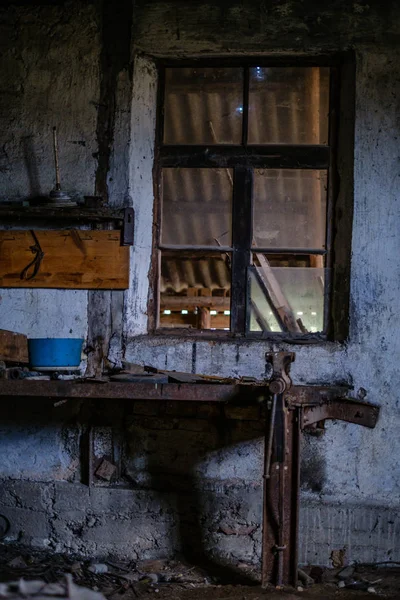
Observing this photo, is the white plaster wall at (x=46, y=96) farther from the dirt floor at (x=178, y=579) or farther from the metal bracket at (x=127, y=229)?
the dirt floor at (x=178, y=579)

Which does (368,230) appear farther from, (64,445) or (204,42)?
(64,445)

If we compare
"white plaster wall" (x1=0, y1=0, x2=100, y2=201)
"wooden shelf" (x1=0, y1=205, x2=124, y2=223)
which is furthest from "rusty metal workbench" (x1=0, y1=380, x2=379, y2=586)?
"white plaster wall" (x1=0, y1=0, x2=100, y2=201)

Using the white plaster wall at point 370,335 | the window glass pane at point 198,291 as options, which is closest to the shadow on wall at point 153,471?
the white plaster wall at point 370,335

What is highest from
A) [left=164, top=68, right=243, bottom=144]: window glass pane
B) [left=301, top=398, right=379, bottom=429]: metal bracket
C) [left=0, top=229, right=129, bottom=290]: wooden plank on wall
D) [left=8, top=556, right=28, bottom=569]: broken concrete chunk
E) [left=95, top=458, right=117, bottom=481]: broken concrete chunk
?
[left=164, top=68, right=243, bottom=144]: window glass pane

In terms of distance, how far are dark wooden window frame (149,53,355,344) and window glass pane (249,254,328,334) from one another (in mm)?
49

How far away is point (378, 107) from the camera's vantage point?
15.5 feet

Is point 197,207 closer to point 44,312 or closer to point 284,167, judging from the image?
point 284,167

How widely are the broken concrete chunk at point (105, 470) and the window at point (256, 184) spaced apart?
45.1 inches

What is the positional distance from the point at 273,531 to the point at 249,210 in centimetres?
209

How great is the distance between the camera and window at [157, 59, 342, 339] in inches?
193

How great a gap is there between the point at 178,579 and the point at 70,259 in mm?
2125

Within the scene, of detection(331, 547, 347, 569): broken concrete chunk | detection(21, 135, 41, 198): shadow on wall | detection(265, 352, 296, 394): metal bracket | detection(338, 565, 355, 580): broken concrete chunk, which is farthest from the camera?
detection(21, 135, 41, 198): shadow on wall

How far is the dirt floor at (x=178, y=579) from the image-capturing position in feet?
13.6

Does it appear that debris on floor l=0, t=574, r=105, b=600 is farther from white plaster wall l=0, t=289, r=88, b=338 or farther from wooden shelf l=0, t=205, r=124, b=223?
wooden shelf l=0, t=205, r=124, b=223
